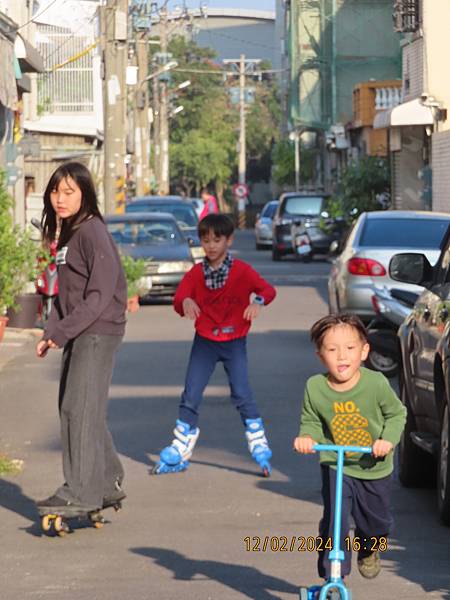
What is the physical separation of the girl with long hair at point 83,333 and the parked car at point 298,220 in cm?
3270

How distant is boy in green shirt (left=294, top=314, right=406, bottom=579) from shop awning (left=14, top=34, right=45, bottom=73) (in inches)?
749

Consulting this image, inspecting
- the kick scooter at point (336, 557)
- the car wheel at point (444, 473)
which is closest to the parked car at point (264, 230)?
the car wheel at point (444, 473)

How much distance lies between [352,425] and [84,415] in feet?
8.75

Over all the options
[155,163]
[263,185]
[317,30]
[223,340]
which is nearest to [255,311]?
[223,340]

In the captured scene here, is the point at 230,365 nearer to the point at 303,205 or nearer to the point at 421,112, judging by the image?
→ the point at 421,112

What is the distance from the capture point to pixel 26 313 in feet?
70.7

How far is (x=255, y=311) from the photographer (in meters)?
10.4

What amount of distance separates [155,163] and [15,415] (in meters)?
68.6

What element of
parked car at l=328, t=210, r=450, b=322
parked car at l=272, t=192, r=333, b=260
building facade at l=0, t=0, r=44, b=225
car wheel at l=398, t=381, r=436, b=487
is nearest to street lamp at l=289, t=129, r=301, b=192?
parked car at l=272, t=192, r=333, b=260

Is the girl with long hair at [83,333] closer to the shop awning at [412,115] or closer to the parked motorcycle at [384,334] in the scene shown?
the parked motorcycle at [384,334]

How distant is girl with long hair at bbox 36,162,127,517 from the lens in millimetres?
8719

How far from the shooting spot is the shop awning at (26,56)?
25219mm

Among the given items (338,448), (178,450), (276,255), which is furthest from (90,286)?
(276,255)

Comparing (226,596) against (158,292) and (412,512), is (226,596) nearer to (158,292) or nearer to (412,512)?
(412,512)
